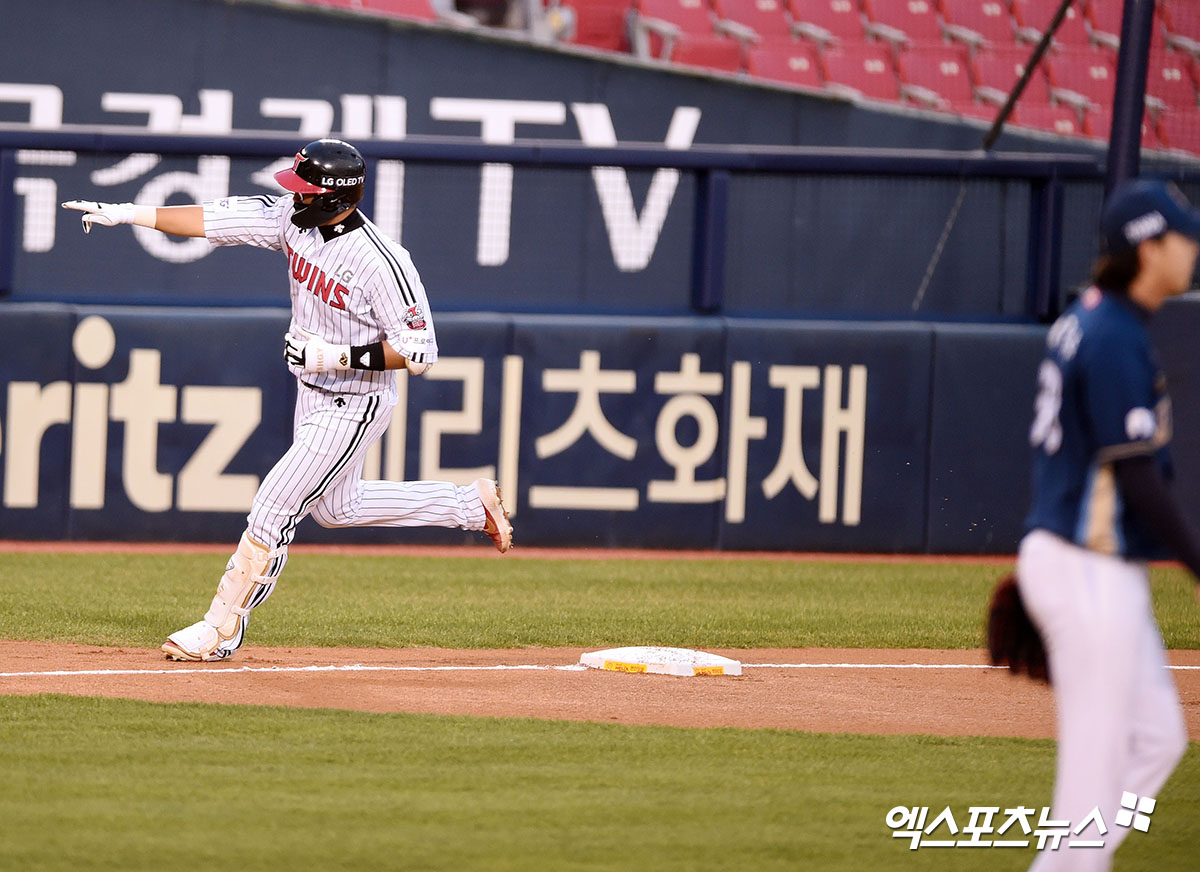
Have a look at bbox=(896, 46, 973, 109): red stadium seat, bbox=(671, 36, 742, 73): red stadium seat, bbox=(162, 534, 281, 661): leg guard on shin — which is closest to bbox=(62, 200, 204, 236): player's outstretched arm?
bbox=(162, 534, 281, 661): leg guard on shin

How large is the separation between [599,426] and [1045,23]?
8.47 m

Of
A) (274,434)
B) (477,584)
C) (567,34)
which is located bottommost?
(477,584)

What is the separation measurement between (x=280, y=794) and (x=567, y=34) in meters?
12.3

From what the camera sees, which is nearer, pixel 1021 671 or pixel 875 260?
pixel 1021 671


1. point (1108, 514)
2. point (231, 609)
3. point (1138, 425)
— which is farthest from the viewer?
point (231, 609)

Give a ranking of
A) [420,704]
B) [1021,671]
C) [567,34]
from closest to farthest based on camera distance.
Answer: [1021,671]
[420,704]
[567,34]

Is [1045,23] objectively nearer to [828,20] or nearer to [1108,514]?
[828,20]

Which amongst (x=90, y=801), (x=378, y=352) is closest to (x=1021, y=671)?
(x=90, y=801)

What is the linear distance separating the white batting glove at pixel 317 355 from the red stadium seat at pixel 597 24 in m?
10.7

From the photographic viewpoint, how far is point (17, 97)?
46.3ft

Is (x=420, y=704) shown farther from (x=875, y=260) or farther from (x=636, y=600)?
(x=875, y=260)

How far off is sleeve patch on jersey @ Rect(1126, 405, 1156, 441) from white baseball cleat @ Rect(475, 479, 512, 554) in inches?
169

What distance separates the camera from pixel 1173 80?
13.1 m

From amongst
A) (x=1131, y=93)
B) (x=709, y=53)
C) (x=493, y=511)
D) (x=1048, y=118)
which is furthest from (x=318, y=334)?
(x=1048, y=118)
